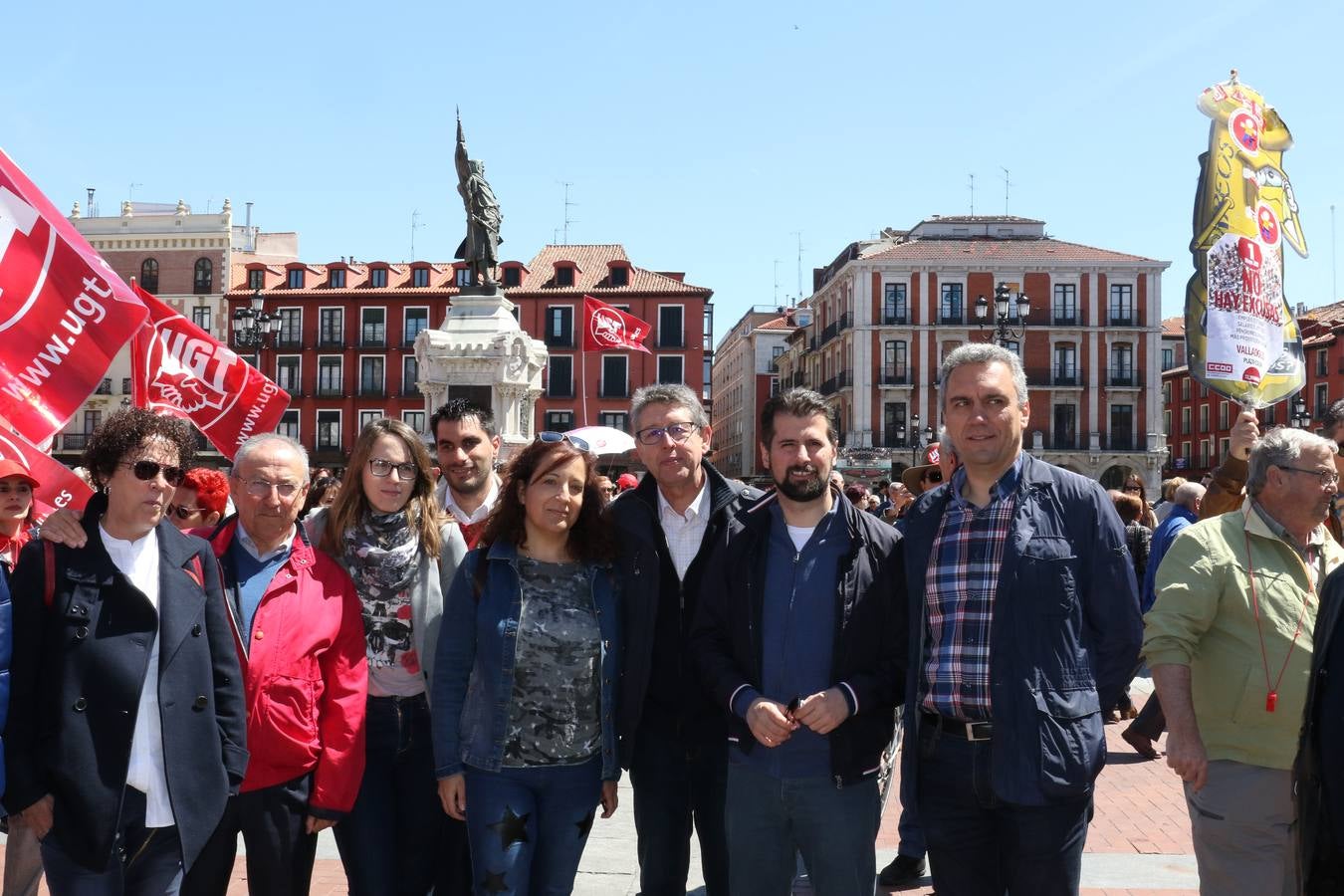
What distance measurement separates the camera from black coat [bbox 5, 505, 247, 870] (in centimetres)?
312

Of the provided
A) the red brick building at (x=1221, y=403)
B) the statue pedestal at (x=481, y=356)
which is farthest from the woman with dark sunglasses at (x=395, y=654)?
the red brick building at (x=1221, y=403)

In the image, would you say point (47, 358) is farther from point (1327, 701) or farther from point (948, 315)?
point (948, 315)

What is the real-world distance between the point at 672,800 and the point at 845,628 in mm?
924

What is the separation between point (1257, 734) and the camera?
138 inches

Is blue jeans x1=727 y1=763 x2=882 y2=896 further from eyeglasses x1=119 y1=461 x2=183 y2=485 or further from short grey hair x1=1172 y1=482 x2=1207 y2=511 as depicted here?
short grey hair x1=1172 y1=482 x2=1207 y2=511

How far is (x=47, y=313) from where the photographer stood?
4.60m

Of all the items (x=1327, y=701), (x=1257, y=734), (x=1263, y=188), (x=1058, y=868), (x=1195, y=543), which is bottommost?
(x=1058, y=868)

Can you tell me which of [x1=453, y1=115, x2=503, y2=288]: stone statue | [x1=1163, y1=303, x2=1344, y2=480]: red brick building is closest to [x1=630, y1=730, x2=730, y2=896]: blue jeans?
[x1=453, y1=115, x2=503, y2=288]: stone statue

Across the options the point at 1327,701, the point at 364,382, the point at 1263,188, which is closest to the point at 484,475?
the point at 1327,701

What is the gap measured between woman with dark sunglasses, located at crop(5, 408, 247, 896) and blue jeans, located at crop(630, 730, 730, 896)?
1316 millimetres

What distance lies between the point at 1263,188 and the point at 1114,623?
532 centimetres

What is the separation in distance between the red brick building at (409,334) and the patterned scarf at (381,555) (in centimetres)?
4580

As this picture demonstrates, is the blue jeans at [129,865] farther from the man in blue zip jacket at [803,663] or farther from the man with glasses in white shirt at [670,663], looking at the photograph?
the man in blue zip jacket at [803,663]

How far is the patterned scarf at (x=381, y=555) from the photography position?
3844mm
